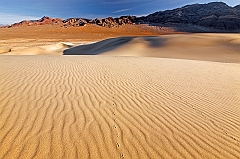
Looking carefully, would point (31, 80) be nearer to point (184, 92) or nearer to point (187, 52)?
point (184, 92)

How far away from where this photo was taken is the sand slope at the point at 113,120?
2441 millimetres

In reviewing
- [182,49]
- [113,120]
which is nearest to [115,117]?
[113,120]

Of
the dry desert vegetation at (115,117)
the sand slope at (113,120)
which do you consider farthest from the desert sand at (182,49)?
the sand slope at (113,120)

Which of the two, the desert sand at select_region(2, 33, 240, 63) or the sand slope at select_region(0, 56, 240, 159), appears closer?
the sand slope at select_region(0, 56, 240, 159)

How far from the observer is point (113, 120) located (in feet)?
10.3

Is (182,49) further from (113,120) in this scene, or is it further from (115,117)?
(113,120)

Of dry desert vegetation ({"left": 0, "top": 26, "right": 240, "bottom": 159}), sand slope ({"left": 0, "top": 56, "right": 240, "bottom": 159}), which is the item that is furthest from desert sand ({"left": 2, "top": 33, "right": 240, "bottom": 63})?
sand slope ({"left": 0, "top": 56, "right": 240, "bottom": 159})

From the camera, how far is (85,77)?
5.76 meters

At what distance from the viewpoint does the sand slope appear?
8.01 feet

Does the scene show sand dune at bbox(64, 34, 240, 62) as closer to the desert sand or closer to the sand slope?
the desert sand

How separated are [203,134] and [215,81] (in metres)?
4.04

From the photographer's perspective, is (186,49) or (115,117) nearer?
(115,117)

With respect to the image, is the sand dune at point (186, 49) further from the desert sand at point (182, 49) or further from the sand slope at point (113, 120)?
the sand slope at point (113, 120)

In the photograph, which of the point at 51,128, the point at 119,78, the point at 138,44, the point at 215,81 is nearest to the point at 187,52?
the point at 138,44
